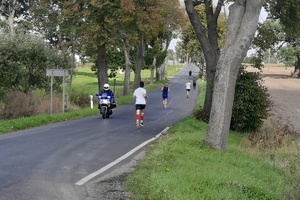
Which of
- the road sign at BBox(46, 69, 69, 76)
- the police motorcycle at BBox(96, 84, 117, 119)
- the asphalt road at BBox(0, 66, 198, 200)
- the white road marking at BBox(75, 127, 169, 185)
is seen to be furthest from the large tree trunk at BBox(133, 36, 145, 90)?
the white road marking at BBox(75, 127, 169, 185)

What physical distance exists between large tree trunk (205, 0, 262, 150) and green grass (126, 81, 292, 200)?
588 mm

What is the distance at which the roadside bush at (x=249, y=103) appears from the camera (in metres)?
19.6

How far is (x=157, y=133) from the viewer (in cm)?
1722

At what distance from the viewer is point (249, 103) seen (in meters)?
19.8

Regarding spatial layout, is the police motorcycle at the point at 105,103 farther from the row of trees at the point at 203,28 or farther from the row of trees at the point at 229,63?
the row of trees at the point at 229,63

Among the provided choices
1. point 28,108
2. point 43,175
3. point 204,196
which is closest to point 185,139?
point 43,175

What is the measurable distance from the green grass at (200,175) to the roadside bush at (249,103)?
20.7 feet

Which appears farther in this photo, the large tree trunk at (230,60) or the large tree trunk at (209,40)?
the large tree trunk at (209,40)

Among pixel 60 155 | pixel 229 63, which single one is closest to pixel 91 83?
pixel 229 63

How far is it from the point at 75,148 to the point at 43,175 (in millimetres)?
3737

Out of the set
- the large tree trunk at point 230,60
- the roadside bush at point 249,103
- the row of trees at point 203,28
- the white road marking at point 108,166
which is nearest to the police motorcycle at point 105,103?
the row of trees at point 203,28

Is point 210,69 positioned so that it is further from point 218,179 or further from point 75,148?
point 218,179

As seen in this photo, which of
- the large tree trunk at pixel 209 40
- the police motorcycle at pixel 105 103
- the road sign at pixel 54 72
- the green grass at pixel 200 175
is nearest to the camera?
the green grass at pixel 200 175

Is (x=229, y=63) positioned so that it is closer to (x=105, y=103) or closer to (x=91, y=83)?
(x=105, y=103)
